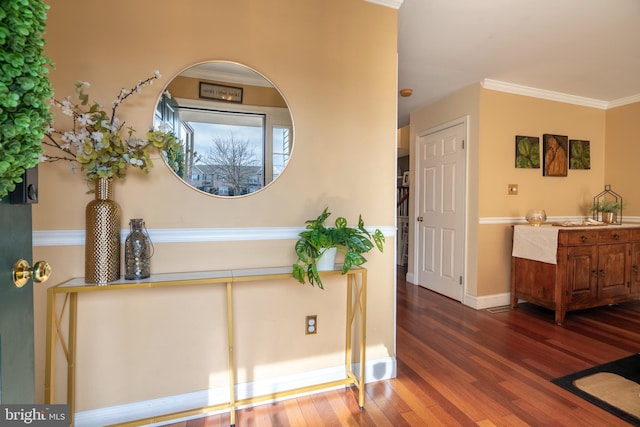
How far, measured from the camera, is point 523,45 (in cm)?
243

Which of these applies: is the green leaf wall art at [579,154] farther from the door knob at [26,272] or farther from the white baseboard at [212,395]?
the door knob at [26,272]

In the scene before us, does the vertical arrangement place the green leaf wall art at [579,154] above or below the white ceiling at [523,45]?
below

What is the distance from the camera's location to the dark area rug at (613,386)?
1597 millimetres

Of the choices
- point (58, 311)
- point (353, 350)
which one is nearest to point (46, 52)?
point (58, 311)

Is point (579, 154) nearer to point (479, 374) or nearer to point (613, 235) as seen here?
point (613, 235)

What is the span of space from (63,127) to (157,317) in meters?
1.00

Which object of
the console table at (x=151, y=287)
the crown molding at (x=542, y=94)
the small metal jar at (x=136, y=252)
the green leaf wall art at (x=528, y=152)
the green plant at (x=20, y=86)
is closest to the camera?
the green plant at (x=20, y=86)

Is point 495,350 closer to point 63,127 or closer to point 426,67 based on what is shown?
point 426,67

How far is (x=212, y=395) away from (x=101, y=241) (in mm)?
958

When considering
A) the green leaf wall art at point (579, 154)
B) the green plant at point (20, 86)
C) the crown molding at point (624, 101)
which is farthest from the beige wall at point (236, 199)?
the crown molding at point (624, 101)

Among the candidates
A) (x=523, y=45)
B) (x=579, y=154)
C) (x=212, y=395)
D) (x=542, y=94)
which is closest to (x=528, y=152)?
(x=542, y=94)

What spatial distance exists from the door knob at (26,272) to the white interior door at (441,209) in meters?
3.43

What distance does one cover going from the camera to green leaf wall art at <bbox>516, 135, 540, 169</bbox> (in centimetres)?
324

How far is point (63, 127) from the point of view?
139 cm
